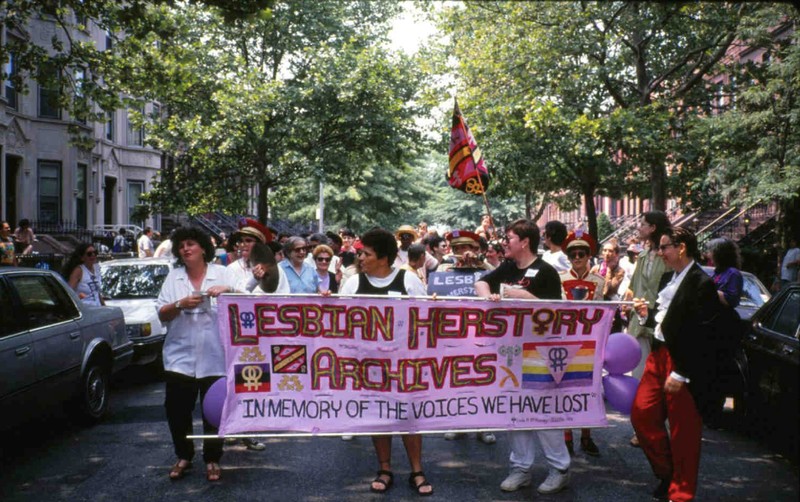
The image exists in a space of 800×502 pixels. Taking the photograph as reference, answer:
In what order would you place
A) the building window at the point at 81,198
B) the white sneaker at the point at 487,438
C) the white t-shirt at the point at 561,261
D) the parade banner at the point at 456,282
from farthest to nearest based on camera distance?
1. the building window at the point at 81,198
2. the parade banner at the point at 456,282
3. the white t-shirt at the point at 561,261
4. the white sneaker at the point at 487,438

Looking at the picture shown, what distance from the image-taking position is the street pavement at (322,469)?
223 inches

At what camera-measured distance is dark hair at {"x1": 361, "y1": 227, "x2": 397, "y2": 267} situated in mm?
5879

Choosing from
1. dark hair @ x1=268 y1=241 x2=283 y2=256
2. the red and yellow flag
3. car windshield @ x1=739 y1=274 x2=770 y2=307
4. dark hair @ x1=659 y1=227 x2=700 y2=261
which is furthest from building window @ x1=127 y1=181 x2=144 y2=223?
dark hair @ x1=659 y1=227 x2=700 y2=261

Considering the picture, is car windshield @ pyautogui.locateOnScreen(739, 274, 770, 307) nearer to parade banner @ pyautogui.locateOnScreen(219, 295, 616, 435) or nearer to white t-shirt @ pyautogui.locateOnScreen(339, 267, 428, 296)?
parade banner @ pyautogui.locateOnScreen(219, 295, 616, 435)

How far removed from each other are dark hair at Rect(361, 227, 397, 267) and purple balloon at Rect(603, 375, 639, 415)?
5.99 ft

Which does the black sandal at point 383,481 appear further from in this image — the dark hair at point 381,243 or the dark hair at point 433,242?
the dark hair at point 433,242

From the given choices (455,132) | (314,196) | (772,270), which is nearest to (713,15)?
(772,270)

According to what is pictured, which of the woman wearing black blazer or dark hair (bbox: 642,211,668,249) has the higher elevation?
dark hair (bbox: 642,211,668,249)

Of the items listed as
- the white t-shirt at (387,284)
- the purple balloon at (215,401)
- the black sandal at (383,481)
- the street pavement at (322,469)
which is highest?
the white t-shirt at (387,284)

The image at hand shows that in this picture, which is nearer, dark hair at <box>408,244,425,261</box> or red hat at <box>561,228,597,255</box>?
red hat at <box>561,228,597,255</box>

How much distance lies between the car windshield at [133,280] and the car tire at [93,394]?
3.20 meters

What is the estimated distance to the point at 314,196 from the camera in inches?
2046

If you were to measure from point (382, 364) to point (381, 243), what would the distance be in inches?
36.0

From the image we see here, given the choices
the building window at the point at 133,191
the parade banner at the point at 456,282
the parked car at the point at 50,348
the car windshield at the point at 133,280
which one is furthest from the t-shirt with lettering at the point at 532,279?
the building window at the point at 133,191
